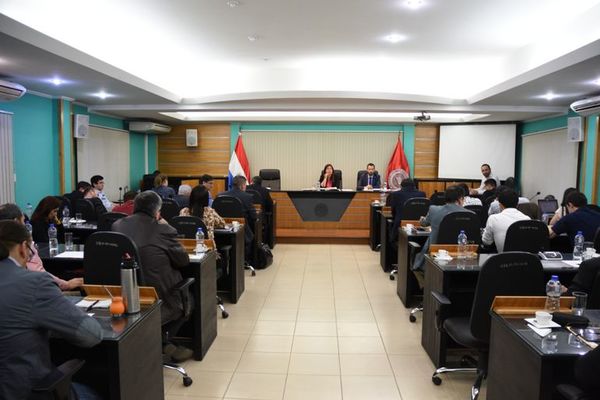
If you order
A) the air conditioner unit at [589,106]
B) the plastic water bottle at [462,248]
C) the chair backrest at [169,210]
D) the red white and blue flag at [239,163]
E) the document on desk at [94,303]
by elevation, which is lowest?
the document on desk at [94,303]

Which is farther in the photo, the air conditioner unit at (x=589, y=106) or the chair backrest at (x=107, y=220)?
the air conditioner unit at (x=589, y=106)

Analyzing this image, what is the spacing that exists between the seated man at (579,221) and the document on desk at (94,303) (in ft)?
13.0

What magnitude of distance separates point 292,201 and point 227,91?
8.18 feet

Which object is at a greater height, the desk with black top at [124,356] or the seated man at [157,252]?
the seated man at [157,252]

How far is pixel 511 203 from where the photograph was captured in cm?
398

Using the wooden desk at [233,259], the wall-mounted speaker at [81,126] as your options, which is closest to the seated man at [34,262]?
the wooden desk at [233,259]

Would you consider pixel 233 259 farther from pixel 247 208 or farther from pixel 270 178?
pixel 270 178

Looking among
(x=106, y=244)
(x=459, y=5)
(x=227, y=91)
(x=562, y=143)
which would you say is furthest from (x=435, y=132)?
(x=106, y=244)

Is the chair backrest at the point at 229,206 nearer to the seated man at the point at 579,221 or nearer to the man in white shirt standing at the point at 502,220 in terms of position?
the man in white shirt standing at the point at 502,220

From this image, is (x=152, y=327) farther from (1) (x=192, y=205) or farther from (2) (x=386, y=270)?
(2) (x=386, y=270)

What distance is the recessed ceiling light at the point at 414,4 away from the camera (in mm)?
4302

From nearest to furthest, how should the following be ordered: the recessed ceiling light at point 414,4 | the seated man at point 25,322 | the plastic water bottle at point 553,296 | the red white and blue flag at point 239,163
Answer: the seated man at point 25,322 → the plastic water bottle at point 553,296 → the recessed ceiling light at point 414,4 → the red white and blue flag at point 239,163

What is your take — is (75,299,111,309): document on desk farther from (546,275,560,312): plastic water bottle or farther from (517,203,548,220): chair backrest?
(517,203,548,220): chair backrest

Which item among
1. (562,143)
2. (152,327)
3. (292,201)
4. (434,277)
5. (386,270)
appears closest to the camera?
(152,327)
